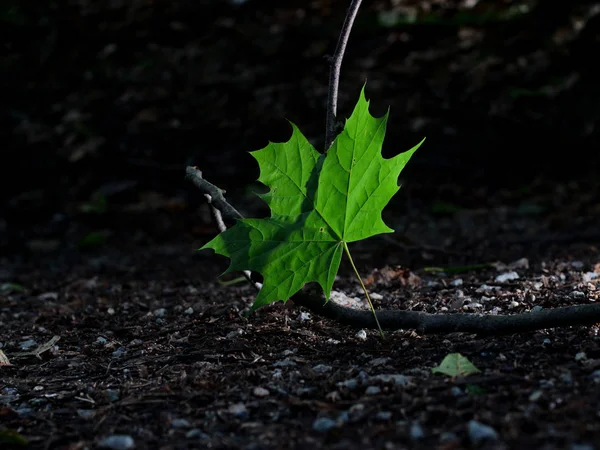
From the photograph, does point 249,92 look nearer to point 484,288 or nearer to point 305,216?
point 484,288

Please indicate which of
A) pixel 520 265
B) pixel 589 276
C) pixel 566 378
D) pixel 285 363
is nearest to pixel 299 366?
pixel 285 363

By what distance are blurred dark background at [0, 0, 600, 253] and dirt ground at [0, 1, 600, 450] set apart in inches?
0.8

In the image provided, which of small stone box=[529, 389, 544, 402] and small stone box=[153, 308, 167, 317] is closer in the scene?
small stone box=[529, 389, 544, 402]

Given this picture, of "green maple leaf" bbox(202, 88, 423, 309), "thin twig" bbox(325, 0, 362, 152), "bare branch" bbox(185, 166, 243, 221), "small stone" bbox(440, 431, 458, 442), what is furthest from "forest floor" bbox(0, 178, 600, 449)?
"thin twig" bbox(325, 0, 362, 152)

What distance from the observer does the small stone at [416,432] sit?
1222 mm

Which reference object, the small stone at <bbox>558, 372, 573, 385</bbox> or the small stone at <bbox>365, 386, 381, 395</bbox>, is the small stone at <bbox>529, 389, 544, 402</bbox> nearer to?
the small stone at <bbox>558, 372, 573, 385</bbox>

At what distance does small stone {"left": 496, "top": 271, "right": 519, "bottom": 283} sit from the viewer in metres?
2.46

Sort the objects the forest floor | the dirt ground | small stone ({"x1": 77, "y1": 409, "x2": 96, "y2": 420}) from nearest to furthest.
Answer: the forest floor
the dirt ground
small stone ({"x1": 77, "y1": 409, "x2": 96, "y2": 420})

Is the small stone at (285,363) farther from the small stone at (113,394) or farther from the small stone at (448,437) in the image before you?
the small stone at (448,437)

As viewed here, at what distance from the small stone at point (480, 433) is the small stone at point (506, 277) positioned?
130cm

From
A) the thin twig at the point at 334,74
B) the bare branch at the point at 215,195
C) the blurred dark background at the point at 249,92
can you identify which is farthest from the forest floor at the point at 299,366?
the blurred dark background at the point at 249,92

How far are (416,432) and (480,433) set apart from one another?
116 millimetres

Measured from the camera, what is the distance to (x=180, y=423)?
56.3 inches

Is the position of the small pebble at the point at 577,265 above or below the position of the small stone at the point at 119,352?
below
